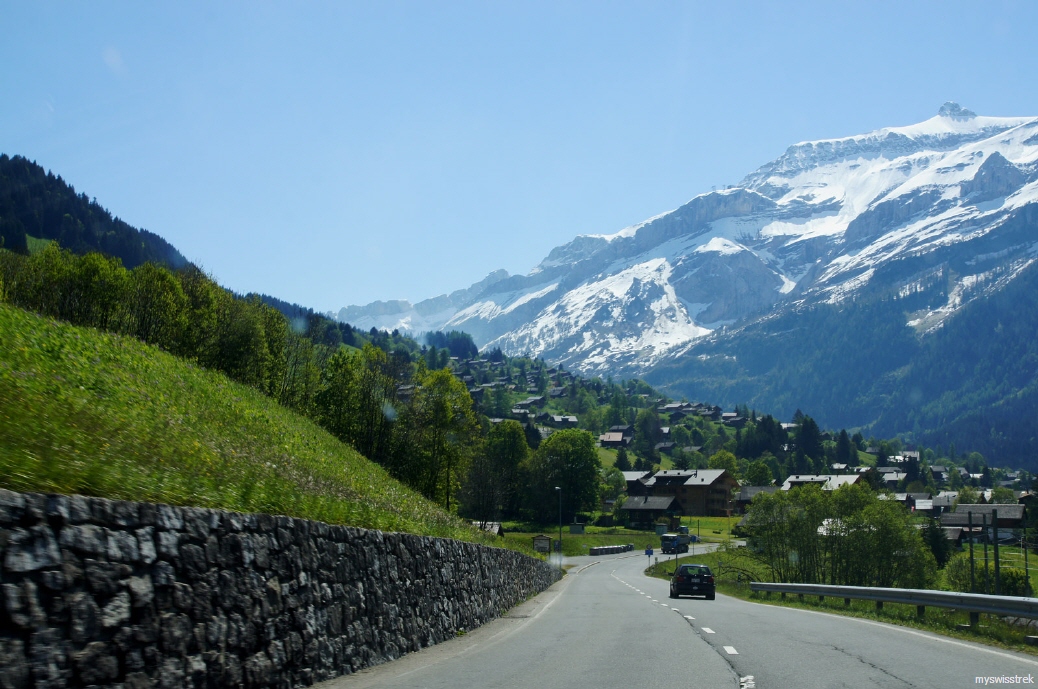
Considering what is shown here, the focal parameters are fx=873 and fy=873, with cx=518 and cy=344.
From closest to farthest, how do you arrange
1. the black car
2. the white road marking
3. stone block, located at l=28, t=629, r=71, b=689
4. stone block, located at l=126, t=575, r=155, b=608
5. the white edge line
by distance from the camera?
stone block, located at l=28, t=629, r=71, b=689 < stone block, located at l=126, t=575, r=155, b=608 < the white road marking < the white edge line < the black car

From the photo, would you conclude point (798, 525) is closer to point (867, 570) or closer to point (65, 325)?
point (867, 570)

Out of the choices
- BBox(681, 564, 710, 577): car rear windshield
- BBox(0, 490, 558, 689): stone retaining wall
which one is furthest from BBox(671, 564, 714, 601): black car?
BBox(0, 490, 558, 689): stone retaining wall

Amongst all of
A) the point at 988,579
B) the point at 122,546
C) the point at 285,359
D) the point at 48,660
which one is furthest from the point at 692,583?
the point at 285,359

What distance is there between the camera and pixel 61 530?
22.9 feet

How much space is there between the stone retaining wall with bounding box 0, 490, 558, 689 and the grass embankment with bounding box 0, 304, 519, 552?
657mm

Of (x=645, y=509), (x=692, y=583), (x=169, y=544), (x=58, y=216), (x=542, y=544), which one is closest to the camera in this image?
(x=169, y=544)

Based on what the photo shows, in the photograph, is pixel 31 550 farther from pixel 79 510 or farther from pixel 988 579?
pixel 988 579

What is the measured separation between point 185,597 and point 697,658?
8859mm

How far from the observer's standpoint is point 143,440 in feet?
43.1

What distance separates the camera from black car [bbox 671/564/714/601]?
38.4 meters

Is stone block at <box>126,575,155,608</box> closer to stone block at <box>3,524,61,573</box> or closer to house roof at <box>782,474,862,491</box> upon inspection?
stone block at <box>3,524,61,573</box>

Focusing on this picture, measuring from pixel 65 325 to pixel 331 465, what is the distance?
8659mm

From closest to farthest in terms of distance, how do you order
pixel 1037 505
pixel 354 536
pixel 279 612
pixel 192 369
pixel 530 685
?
pixel 279 612 < pixel 530 685 < pixel 354 536 < pixel 192 369 < pixel 1037 505

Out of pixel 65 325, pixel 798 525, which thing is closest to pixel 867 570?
pixel 798 525
